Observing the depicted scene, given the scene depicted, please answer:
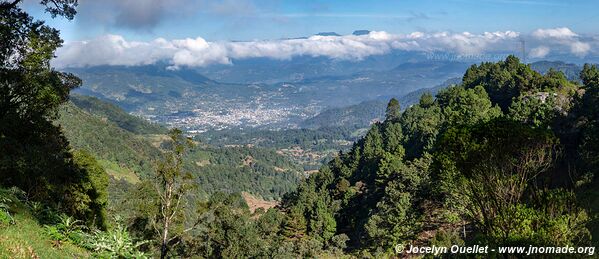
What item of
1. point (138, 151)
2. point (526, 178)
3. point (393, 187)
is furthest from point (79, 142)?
point (526, 178)

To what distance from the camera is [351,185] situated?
81.0 m

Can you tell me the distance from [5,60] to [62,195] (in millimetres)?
9589

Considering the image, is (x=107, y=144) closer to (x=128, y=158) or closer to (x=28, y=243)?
(x=128, y=158)

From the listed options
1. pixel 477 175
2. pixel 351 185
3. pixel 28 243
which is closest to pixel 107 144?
pixel 351 185

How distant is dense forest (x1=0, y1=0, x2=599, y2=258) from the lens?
1218 centimetres

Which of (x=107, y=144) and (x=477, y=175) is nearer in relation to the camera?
(x=477, y=175)

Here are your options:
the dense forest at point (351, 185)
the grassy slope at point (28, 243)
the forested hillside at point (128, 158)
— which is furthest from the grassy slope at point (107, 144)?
the grassy slope at point (28, 243)

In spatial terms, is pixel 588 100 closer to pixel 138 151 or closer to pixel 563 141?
pixel 563 141

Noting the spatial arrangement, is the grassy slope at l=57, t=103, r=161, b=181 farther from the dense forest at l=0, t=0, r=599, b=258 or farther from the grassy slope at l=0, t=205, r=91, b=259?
the grassy slope at l=0, t=205, r=91, b=259

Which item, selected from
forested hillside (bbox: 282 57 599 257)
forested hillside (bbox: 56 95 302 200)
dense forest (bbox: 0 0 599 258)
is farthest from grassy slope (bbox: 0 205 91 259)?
forested hillside (bbox: 56 95 302 200)

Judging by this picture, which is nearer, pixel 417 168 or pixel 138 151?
pixel 417 168

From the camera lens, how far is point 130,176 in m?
140

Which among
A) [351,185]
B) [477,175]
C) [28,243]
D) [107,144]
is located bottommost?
[107,144]

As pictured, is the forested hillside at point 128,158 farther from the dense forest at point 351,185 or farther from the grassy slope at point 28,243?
the grassy slope at point 28,243
